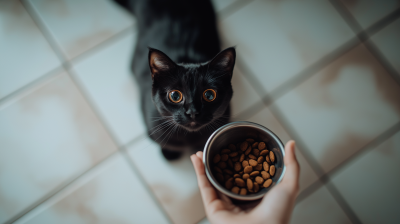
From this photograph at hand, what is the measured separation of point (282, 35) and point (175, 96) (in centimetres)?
73

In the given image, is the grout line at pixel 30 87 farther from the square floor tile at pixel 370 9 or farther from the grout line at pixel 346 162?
the square floor tile at pixel 370 9

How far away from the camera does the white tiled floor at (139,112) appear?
1017 millimetres

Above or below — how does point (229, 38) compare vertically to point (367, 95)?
above

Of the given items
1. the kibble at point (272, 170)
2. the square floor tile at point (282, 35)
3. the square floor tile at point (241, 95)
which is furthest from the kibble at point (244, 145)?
the square floor tile at point (282, 35)

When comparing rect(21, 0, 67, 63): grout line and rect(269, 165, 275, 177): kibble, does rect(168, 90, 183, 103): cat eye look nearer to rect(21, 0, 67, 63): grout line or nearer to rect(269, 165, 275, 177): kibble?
rect(269, 165, 275, 177): kibble

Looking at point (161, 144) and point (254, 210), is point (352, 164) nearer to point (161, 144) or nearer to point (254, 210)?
point (254, 210)

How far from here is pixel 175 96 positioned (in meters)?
0.74

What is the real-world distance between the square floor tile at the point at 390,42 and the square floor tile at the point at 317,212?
0.75 m

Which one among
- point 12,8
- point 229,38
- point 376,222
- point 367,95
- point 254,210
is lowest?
point 376,222

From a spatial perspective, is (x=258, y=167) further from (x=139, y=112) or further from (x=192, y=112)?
(x=139, y=112)

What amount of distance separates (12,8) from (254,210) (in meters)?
1.43

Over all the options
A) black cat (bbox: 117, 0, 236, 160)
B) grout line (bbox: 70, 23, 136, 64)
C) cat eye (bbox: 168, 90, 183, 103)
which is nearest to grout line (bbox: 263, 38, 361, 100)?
black cat (bbox: 117, 0, 236, 160)

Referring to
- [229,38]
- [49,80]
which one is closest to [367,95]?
[229,38]

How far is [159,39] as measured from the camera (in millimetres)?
950
